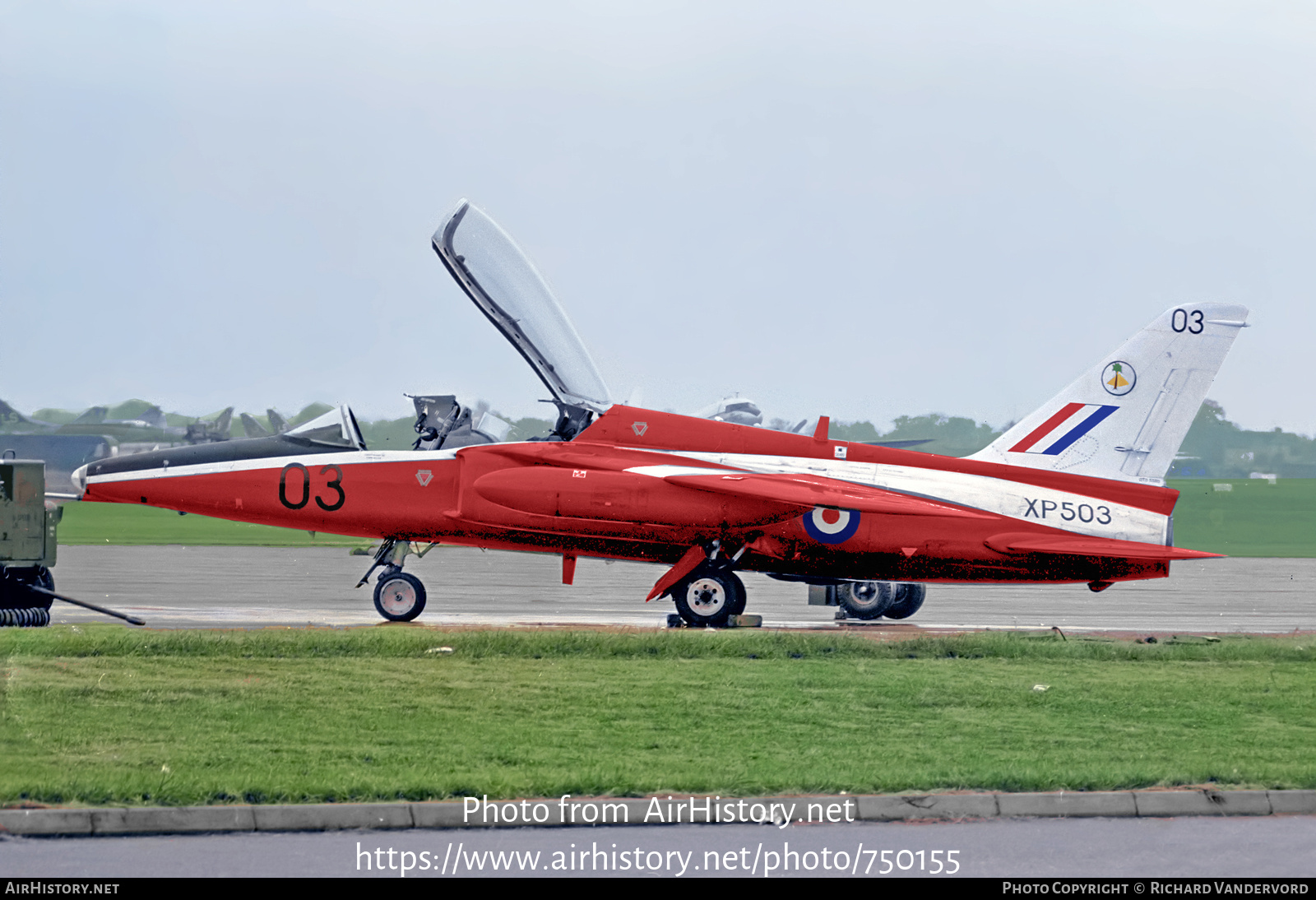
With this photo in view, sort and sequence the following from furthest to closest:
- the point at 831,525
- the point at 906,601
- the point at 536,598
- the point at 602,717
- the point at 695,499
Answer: the point at 536,598 < the point at 906,601 < the point at 831,525 < the point at 695,499 < the point at 602,717

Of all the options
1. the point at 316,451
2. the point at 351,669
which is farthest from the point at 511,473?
the point at 351,669

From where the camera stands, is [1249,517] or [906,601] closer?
[906,601]

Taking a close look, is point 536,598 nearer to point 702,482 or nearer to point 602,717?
point 702,482

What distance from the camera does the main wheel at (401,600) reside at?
52.7 ft

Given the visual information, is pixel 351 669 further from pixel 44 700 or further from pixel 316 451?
pixel 316 451

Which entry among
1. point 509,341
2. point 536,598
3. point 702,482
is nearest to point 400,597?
point 509,341

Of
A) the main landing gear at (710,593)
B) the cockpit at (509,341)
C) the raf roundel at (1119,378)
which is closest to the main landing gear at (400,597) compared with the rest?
the cockpit at (509,341)

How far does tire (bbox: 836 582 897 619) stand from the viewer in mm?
18531

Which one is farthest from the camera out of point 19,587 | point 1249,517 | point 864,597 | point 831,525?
point 1249,517

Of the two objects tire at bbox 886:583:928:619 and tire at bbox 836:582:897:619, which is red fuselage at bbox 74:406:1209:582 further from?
tire at bbox 886:583:928:619

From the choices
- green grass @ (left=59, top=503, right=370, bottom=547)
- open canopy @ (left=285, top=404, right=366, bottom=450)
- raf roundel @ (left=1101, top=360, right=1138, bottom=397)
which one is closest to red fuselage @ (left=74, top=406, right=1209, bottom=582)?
open canopy @ (left=285, top=404, right=366, bottom=450)

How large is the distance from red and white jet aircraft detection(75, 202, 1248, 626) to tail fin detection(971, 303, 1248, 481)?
0.9 inches

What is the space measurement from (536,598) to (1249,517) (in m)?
51.8

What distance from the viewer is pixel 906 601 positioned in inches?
739
